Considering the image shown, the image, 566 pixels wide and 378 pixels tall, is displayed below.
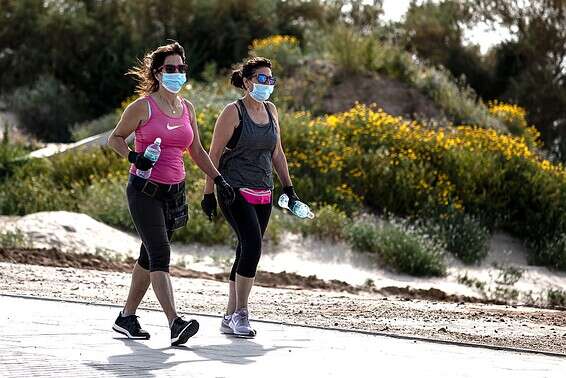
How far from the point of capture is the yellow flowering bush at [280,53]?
2994 cm

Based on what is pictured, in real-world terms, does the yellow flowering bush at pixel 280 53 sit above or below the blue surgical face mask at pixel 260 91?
above

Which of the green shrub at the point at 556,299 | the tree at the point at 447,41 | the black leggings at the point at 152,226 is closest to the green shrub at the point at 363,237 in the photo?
the green shrub at the point at 556,299

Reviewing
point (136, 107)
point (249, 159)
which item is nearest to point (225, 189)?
point (249, 159)

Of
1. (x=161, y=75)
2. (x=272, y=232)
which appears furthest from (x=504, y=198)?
(x=161, y=75)

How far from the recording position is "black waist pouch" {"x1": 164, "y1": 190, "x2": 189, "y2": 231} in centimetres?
912

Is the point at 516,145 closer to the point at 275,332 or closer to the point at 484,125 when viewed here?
the point at 484,125

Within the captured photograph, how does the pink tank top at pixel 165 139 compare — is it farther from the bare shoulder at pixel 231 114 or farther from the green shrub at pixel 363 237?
the green shrub at pixel 363 237

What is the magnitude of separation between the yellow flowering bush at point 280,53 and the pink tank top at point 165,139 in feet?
65.8

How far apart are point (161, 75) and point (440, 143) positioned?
1437 centimetres

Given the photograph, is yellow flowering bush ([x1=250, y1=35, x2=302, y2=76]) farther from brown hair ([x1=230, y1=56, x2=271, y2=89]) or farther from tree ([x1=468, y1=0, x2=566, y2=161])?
brown hair ([x1=230, y1=56, x2=271, y2=89])

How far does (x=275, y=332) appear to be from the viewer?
9961 mm

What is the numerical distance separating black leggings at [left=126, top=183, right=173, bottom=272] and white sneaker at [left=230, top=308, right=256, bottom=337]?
87 centimetres

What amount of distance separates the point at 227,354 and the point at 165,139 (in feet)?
4.78

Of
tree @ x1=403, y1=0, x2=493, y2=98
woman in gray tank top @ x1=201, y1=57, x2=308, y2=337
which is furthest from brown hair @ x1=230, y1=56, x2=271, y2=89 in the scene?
tree @ x1=403, y1=0, x2=493, y2=98
